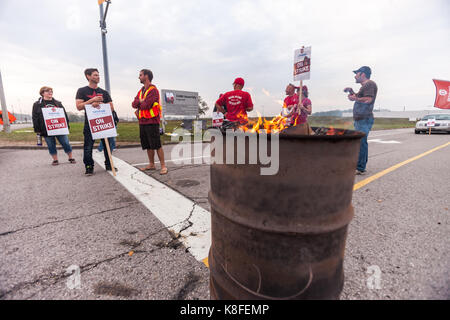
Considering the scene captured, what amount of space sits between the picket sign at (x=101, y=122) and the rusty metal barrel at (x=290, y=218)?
144 inches

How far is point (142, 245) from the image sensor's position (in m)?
1.93

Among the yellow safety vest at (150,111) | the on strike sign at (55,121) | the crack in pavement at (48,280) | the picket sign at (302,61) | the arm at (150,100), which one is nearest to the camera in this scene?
the crack in pavement at (48,280)

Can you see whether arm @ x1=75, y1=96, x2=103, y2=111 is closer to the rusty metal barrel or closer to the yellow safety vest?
the yellow safety vest

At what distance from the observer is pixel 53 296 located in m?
1.38

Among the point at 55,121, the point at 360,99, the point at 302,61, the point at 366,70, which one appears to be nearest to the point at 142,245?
the point at 302,61

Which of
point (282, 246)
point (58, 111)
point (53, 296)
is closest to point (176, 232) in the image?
point (53, 296)

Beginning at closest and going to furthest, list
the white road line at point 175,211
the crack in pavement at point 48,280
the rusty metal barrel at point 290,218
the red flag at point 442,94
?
the rusty metal barrel at point 290,218 < the crack in pavement at point 48,280 < the white road line at point 175,211 < the red flag at point 442,94

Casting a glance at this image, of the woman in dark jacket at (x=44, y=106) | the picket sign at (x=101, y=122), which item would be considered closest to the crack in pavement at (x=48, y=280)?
the picket sign at (x=101, y=122)

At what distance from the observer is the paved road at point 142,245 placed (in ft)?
4.77

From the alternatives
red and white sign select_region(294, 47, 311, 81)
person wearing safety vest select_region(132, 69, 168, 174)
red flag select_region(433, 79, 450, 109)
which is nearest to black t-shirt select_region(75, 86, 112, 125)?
person wearing safety vest select_region(132, 69, 168, 174)

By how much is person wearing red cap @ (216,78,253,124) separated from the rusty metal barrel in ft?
10.4

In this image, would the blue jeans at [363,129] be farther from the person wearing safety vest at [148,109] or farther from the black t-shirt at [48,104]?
the black t-shirt at [48,104]

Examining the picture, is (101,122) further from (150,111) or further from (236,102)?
(236,102)

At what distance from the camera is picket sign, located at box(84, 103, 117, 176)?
159 inches
